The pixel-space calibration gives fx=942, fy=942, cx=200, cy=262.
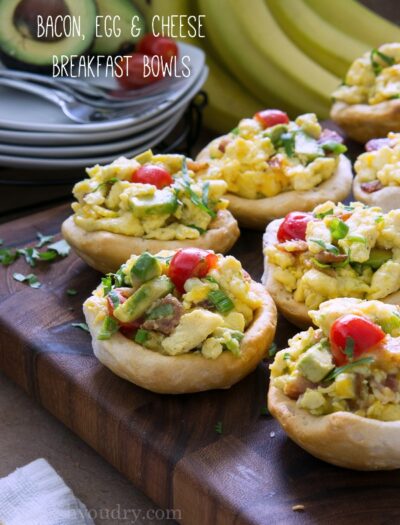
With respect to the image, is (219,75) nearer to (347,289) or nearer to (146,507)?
(347,289)

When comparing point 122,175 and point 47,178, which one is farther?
point 47,178

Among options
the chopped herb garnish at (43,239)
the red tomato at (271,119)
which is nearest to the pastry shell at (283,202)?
the red tomato at (271,119)

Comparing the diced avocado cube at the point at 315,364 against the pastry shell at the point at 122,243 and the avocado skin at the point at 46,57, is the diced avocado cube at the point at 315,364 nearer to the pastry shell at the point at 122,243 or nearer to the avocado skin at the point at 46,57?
the pastry shell at the point at 122,243

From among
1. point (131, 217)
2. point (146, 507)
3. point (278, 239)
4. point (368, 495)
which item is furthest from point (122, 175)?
point (368, 495)

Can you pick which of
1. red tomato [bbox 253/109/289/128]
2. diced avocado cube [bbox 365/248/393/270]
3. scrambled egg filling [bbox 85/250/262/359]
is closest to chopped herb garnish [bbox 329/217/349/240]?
diced avocado cube [bbox 365/248/393/270]

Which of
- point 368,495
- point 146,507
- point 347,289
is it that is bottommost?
point 146,507

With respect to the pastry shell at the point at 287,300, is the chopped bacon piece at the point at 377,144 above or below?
above
